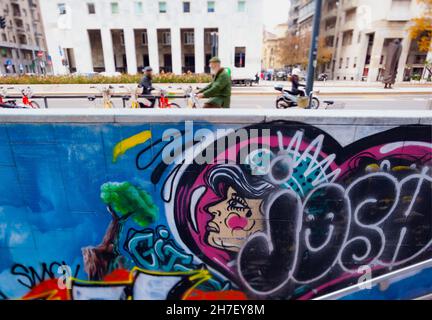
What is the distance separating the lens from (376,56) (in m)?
36.5

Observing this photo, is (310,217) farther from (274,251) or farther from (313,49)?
(313,49)

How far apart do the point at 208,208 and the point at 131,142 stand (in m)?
1.05

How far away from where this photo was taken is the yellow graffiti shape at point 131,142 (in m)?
2.62

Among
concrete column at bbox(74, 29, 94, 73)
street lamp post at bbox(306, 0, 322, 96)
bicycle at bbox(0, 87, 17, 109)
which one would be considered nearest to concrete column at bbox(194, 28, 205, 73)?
concrete column at bbox(74, 29, 94, 73)

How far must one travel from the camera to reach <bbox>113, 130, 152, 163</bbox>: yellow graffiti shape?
2.62 meters

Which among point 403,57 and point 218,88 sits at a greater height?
point 403,57

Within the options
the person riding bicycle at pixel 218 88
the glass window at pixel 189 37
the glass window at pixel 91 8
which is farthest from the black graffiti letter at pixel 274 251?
the glass window at pixel 189 37

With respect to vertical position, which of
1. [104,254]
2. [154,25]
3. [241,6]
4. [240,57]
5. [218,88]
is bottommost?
[104,254]

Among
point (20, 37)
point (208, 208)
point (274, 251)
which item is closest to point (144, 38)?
point (20, 37)

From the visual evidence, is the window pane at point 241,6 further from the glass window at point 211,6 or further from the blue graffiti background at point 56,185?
the blue graffiti background at point 56,185

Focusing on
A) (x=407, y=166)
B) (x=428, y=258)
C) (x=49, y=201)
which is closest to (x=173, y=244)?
(x=49, y=201)

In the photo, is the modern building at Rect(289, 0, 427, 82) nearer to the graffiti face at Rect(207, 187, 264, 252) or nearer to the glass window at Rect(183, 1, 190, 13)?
the glass window at Rect(183, 1, 190, 13)
